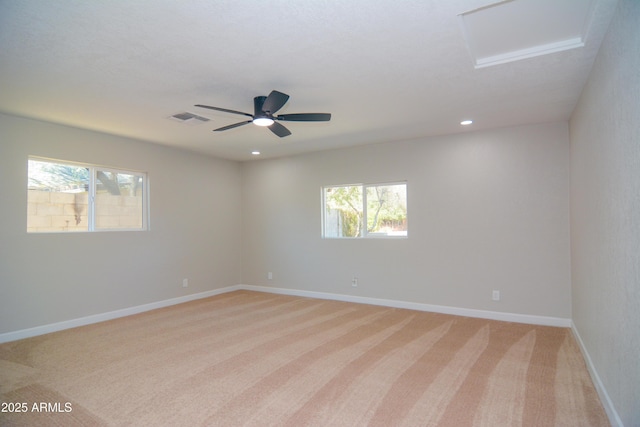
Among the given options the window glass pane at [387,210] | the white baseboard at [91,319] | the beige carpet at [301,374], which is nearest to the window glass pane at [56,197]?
the white baseboard at [91,319]

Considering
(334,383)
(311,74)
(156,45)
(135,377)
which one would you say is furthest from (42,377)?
(311,74)

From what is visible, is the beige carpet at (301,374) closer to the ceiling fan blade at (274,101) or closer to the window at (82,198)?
the window at (82,198)

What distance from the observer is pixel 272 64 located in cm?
274

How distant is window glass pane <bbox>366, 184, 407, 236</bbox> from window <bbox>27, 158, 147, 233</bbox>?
356cm

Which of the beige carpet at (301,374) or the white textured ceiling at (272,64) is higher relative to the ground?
the white textured ceiling at (272,64)

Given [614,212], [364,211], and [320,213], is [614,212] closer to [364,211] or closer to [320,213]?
[364,211]

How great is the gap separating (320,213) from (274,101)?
10.9 ft

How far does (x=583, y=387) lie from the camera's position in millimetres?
2674

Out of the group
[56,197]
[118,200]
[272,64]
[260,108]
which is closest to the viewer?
[272,64]

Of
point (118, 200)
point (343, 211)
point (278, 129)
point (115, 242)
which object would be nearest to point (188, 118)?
point (278, 129)

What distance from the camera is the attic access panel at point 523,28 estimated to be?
2168 millimetres

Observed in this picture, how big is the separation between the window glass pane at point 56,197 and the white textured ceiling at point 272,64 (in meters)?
0.67

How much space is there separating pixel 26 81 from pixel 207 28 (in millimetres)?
1977

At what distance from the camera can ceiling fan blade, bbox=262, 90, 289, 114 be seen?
110 inches
